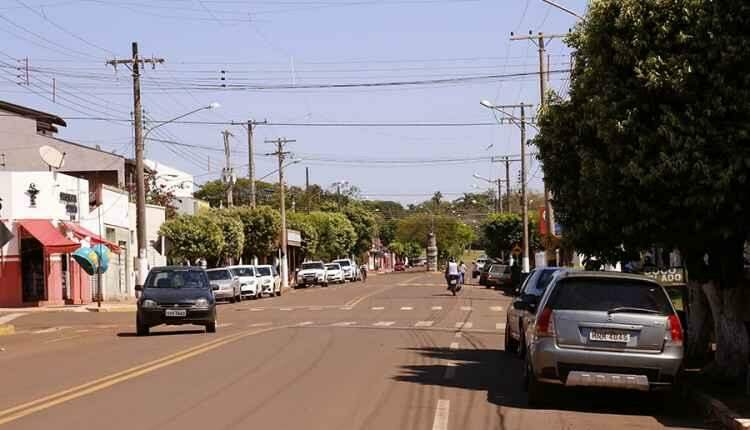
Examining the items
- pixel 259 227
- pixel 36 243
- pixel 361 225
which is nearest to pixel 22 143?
pixel 36 243

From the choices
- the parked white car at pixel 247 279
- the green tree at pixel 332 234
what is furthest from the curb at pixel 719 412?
the green tree at pixel 332 234

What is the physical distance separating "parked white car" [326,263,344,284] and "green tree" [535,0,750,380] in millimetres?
66537

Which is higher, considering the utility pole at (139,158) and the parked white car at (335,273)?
the utility pole at (139,158)

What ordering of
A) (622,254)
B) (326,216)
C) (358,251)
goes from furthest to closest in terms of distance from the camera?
(358,251) < (326,216) < (622,254)

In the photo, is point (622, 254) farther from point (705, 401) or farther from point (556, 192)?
point (705, 401)

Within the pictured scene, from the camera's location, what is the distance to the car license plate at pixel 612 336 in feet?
42.6

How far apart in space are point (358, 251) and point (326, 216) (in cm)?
1777

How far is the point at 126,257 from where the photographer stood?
192ft

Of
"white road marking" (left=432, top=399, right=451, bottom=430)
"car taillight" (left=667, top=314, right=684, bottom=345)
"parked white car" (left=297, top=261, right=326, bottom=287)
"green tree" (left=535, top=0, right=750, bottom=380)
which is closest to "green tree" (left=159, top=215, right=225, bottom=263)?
"parked white car" (left=297, top=261, right=326, bottom=287)

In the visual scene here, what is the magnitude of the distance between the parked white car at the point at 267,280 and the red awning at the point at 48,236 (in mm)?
12593

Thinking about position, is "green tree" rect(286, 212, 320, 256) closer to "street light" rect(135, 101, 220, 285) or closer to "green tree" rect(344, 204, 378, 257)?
"green tree" rect(344, 204, 378, 257)

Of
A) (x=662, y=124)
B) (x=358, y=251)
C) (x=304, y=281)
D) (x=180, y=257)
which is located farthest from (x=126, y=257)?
(x=358, y=251)

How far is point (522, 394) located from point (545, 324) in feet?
6.58

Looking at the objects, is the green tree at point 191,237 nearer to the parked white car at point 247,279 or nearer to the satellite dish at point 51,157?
the parked white car at point 247,279
